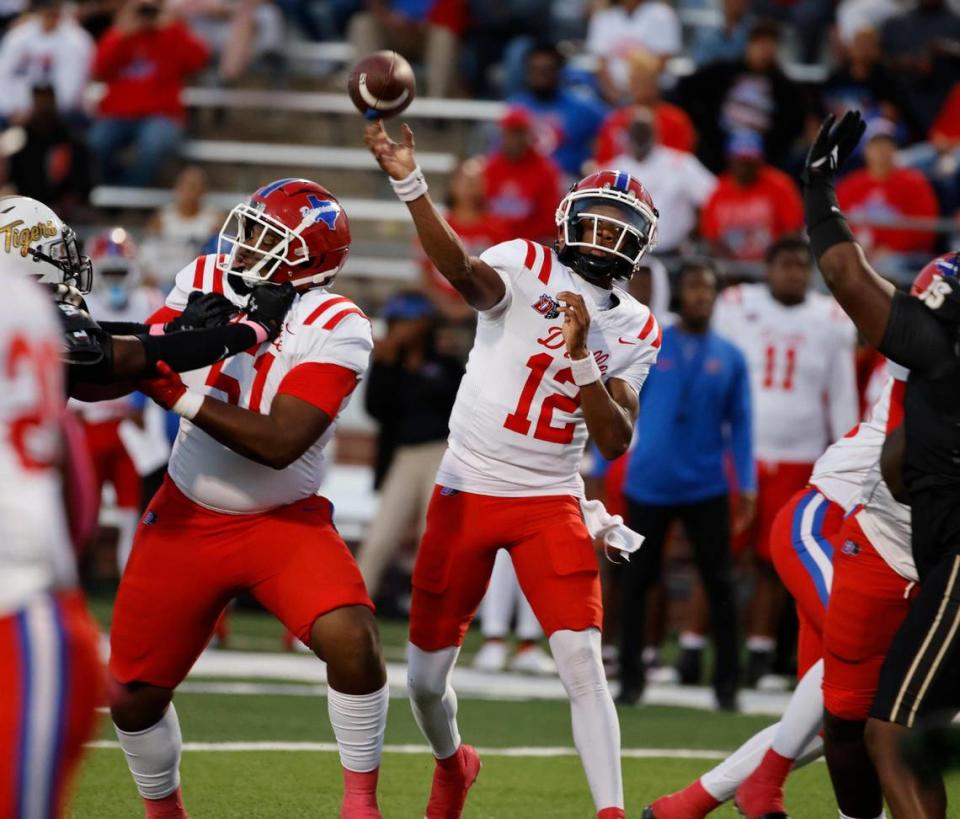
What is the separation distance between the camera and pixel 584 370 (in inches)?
198

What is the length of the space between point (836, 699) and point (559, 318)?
1404 millimetres

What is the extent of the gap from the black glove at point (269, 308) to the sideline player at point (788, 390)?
4.76m

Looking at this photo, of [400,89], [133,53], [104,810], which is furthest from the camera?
[133,53]

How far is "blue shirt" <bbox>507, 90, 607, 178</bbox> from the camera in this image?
505 inches

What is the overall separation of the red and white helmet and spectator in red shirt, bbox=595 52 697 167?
6.69m

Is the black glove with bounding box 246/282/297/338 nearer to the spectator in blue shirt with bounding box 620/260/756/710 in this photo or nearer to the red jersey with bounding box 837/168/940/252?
the spectator in blue shirt with bounding box 620/260/756/710

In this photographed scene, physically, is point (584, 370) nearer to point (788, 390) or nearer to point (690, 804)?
point (690, 804)

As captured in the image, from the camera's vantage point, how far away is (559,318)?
5.38 metres

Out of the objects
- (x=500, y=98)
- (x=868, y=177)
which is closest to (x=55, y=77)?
(x=500, y=98)

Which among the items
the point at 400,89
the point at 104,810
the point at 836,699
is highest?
the point at 400,89

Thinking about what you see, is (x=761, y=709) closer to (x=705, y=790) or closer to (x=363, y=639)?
(x=705, y=790)

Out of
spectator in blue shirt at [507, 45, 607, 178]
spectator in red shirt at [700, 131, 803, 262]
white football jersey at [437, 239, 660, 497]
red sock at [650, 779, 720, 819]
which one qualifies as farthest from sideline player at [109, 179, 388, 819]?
spectator in blue shirt at [507, 45, 607, 178]

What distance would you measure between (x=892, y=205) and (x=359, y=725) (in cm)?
776

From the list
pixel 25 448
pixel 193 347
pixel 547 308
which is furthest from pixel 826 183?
pixel 25 448
